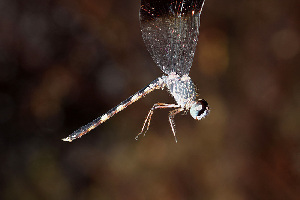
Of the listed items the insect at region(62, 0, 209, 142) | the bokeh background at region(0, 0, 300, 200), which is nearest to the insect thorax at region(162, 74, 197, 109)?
the insect at region(62, 0, 209, 142)

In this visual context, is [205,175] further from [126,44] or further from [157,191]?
[126,44]

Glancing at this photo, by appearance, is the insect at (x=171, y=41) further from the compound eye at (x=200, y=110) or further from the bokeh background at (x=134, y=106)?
the bokeh background at (x=134, y=106)

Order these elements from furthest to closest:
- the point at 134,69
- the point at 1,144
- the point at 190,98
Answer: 1. the point at 134,69
2. the point at 1,144
3. the point at 190,98

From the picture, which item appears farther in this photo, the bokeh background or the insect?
the bokeh background

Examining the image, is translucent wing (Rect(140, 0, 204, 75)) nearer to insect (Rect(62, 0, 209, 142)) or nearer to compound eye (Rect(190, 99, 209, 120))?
insect (Rect(62, 0, 209, 142))

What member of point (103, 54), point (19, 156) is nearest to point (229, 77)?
point (103, 54)

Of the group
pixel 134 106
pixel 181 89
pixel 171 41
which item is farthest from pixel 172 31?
pixel 134 106

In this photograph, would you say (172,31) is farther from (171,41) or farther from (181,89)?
(181,89)

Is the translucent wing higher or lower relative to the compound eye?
higher
